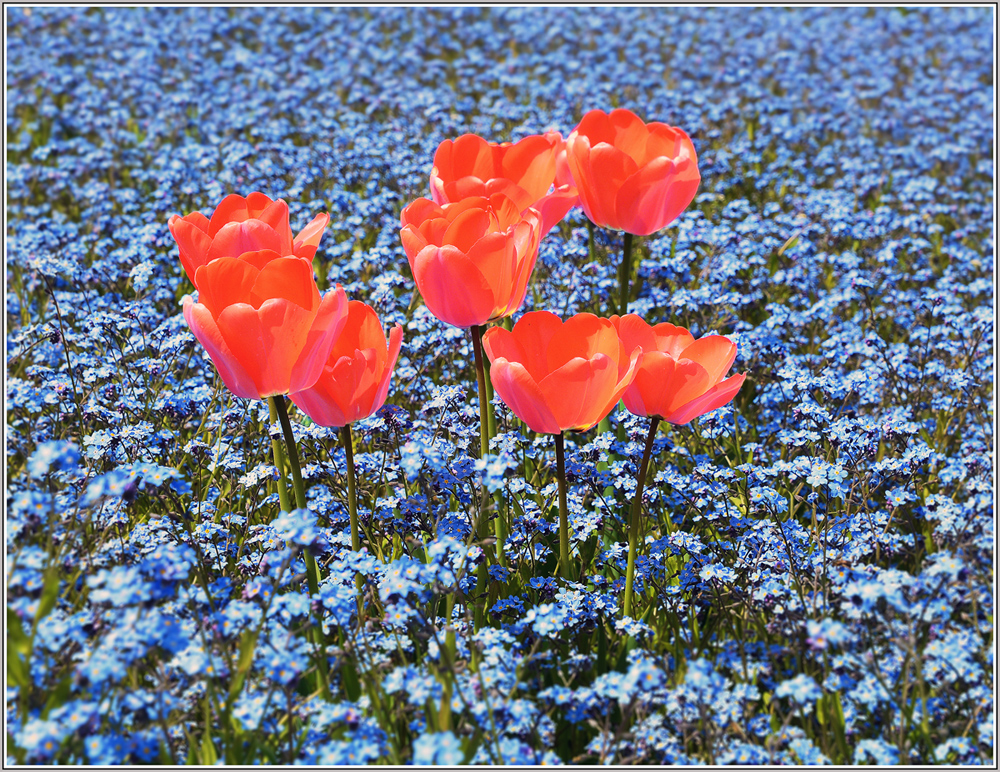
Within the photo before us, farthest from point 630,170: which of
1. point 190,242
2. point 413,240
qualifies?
point 190,242

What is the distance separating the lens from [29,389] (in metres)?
3.56

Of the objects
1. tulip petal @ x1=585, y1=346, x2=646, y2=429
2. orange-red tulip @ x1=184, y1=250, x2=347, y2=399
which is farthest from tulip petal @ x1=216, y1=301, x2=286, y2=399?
tulip petal @ x1=585, y1=346, x2=646, y2=429

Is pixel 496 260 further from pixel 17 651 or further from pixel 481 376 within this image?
pixel 17 651

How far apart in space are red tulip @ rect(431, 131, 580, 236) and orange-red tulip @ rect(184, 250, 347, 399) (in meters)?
0.76

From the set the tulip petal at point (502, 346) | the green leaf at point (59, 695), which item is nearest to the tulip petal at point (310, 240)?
the tulip petal at point (502, 346)

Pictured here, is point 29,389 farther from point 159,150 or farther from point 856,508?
point 159,150

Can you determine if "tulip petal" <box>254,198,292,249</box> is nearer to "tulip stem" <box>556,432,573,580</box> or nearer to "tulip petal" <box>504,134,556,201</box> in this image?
"tulip petal" <box>504,134,556,201</box>

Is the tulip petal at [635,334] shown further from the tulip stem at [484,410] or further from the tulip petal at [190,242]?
the tulip petal at [190,242]

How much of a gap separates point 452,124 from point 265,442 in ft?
15.3

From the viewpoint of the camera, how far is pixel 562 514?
8.13 feet

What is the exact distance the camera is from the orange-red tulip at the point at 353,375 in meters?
2.18

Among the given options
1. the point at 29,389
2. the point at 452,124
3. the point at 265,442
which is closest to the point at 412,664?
the point at 265,442

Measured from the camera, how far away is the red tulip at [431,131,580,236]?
8.95 ft

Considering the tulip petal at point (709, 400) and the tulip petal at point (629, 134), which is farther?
the tulip petal at point (629, 134)
